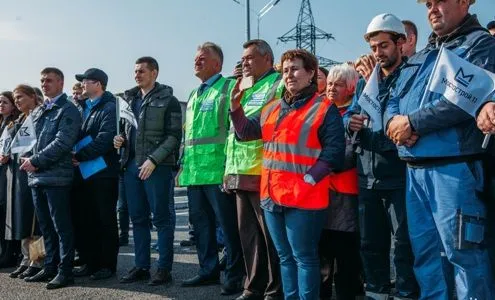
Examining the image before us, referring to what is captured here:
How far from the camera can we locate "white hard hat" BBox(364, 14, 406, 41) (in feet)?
11.8

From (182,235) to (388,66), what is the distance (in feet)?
18.1

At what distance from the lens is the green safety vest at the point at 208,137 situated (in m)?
4.72

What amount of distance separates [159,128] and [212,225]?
3.55 ft

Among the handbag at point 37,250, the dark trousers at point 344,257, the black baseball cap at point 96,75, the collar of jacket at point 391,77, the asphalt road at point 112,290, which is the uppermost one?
the black baseball cap at point 96,75

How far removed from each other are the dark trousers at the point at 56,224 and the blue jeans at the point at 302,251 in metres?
2.58

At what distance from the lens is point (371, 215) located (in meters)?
3.72

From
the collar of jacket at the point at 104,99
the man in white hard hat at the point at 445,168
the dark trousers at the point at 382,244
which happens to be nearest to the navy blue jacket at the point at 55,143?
the collar of jacket at the point at 104,99

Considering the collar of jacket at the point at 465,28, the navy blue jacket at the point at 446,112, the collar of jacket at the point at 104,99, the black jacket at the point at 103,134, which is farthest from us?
the collar of jacket at the point at 104,99

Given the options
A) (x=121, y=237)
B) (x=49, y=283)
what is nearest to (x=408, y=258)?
(x=49, y=283)

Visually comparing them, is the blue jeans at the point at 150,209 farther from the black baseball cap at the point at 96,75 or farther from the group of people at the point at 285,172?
the black baseball cap at the point at 96,75

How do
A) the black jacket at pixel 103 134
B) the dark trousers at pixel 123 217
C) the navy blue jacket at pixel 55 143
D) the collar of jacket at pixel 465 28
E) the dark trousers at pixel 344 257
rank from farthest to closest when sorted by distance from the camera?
the dark trousers at pixel 123 217
the black jacket at pixel 103 134
the navy blue jacket at pixel 55 143
the dark trousers at pixel 344 257
the collar of jacket at pixel 465 28

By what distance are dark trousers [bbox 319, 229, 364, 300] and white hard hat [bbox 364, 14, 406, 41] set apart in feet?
5.09

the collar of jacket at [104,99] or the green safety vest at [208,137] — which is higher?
the collar of jacket at [104,99]

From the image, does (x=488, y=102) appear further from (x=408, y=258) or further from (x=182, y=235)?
(x=182, y=235)
